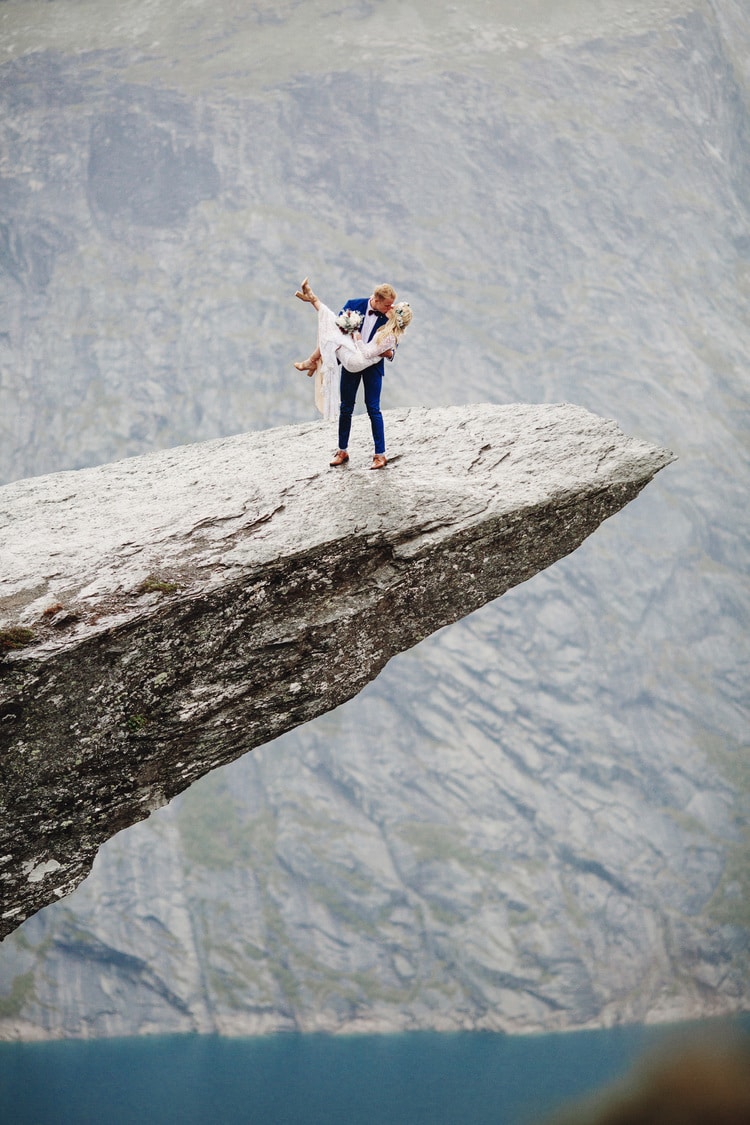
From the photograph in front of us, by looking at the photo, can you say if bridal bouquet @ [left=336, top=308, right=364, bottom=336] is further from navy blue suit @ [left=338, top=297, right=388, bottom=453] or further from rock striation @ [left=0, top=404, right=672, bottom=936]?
rock striation @ [left=0, top=404, right=672, bottom=936]

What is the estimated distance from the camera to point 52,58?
139 metres

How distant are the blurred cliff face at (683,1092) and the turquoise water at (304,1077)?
56.7 metres

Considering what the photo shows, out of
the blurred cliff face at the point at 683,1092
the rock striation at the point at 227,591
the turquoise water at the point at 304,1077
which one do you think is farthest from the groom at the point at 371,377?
the turquoise water at the point at 304,1077

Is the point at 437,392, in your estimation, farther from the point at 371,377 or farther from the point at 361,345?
the point at 361,345

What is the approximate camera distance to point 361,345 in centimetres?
1565

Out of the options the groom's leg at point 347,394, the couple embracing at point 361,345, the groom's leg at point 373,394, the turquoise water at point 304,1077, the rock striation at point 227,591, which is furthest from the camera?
the turquoise water at point 304,1077

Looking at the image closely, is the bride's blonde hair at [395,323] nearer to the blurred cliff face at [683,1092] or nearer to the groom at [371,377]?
the groom at [371,377]

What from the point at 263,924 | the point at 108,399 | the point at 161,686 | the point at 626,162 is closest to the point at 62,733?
the point at 161,686

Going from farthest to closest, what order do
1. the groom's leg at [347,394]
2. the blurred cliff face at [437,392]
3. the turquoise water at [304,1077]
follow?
the blurred cliff face at [437,392] < the turquoise water at [304,1077] < the groom's leg at [347,394]

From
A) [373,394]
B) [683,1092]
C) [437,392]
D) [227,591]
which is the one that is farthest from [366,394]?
[437,392]

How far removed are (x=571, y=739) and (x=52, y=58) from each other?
122 meters

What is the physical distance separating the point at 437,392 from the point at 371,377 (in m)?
109

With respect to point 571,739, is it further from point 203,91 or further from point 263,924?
point 203,91

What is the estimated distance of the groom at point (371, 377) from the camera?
15.4m
